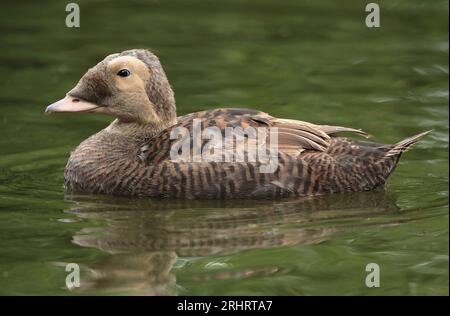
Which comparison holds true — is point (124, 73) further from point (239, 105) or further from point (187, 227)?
point (239, 105)

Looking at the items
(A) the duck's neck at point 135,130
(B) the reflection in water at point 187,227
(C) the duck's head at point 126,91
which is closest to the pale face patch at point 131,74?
(C) the duck's head at point 126,91

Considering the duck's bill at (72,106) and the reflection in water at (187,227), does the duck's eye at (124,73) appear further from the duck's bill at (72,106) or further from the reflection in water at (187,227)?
the reflection in water at (187,227)

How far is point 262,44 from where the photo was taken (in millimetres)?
15914

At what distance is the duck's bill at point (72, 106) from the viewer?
10.1 metres

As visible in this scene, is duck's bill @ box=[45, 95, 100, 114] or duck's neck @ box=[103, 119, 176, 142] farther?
duck's neck @ box=[103, 119, 176, 142]

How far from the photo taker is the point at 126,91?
33.8ft

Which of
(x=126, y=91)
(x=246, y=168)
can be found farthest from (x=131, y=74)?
(x=246, y=168)

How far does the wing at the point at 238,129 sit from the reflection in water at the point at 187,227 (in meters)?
0.47

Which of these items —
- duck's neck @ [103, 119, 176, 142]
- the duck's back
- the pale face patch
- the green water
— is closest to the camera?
the green water

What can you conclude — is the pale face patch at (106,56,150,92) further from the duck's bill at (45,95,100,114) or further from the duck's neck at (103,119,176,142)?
the duck's neck at (103,119,176,142)

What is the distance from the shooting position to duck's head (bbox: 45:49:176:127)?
10188 mm

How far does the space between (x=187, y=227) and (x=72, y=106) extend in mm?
1762

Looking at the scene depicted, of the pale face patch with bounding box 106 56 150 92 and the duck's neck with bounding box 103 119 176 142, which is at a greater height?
the pale face patch with bounding box 106 56 150 92

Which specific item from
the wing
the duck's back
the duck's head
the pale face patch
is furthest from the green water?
the pale face patch
